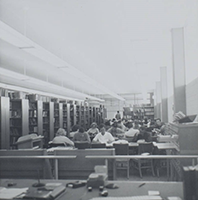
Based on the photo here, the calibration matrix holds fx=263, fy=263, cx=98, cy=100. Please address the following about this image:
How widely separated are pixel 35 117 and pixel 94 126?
6.31 feet

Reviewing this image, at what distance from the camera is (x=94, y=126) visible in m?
8.68

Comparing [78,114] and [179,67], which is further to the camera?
[78,114]

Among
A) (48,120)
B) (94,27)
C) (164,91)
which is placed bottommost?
(48,120)

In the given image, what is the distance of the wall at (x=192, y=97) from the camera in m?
4.87

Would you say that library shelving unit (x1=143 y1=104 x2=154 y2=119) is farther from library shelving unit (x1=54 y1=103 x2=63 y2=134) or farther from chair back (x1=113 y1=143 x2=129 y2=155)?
chair back (x1=113 y1=143 x2=129 y2=155)

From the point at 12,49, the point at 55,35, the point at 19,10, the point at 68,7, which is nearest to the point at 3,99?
the point at 12,49

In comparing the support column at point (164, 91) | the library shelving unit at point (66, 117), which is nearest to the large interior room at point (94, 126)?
the support column at point (164, 91)

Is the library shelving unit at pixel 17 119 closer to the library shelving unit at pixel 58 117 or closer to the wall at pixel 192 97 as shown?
the library shelving unit at pixel 58 117

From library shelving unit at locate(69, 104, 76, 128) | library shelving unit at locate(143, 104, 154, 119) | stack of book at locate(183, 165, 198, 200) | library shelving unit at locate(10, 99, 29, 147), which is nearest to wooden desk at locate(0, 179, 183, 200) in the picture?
stack of book at locate(183, 165, 198, 200)

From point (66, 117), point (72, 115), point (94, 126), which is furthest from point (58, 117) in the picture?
point (94, 126)

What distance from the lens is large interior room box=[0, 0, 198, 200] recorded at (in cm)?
235

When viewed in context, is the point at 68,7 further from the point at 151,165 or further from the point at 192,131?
the point at 151,165

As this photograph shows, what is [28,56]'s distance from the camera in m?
7.58

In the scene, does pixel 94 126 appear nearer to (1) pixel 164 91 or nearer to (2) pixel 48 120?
(2) pixel 48 120
